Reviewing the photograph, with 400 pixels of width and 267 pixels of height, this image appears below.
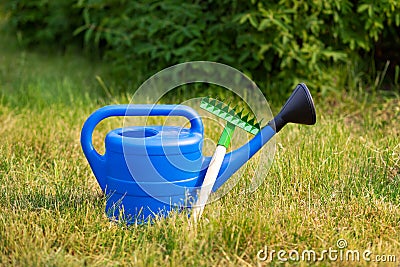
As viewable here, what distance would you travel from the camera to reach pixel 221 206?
2293 millimetres

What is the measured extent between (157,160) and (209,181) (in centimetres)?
24

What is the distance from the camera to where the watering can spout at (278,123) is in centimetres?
213

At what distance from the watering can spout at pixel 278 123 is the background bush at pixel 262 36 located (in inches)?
65.5

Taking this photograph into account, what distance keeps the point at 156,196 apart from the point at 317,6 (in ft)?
7.51

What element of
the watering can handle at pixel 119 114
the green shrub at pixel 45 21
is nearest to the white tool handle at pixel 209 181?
the watering can handle at pixel 119 114

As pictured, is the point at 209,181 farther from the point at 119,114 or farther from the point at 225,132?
the point at 119,114

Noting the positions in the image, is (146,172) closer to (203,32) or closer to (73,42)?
(203,32)

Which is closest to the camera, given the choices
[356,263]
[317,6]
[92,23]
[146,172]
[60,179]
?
[356,263]

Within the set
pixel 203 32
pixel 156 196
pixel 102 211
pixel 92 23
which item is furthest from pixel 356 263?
pixel 92 23

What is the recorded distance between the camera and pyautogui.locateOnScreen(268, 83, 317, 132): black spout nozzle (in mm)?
2121

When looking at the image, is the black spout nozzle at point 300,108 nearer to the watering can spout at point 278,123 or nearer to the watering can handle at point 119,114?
the watering can spout at point 278,123

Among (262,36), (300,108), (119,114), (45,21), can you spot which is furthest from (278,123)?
(45,21)

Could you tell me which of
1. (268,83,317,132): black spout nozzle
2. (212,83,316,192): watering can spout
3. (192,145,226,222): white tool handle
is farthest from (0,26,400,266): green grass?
(268,83,317,132): black spout nozzle

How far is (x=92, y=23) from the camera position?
5.28 meters
